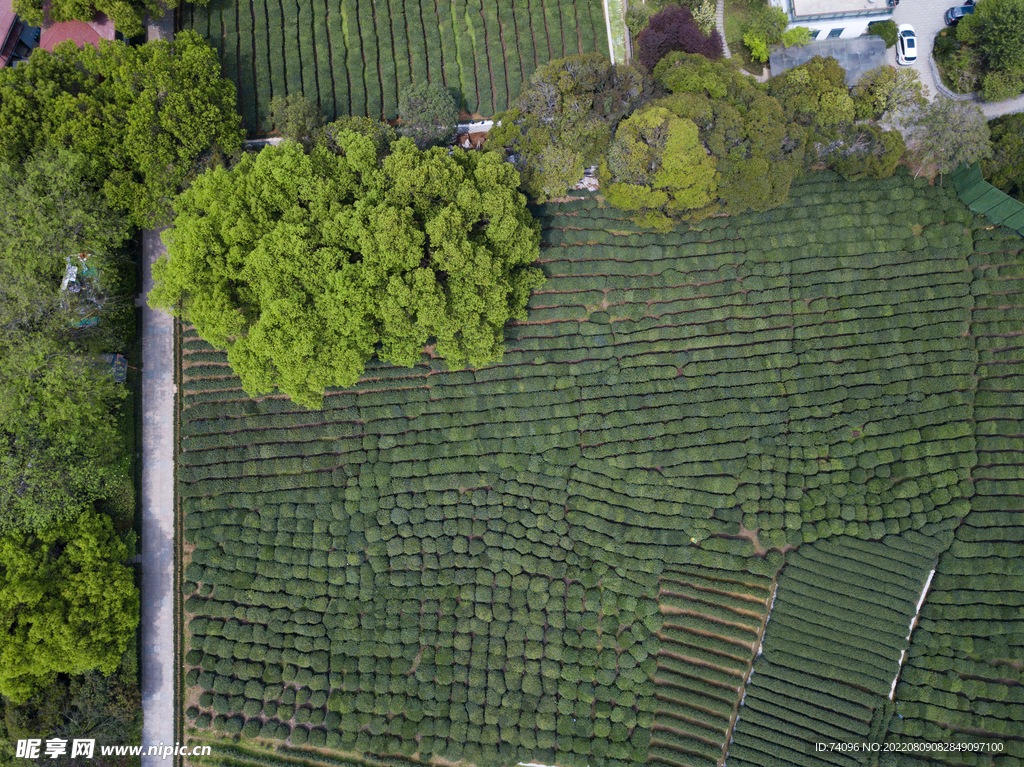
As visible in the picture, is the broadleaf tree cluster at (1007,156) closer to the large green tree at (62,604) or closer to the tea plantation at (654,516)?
the tea plantation at (654,516)

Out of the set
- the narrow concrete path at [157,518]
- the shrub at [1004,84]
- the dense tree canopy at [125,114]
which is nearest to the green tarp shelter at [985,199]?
the shrub at [1004,84]

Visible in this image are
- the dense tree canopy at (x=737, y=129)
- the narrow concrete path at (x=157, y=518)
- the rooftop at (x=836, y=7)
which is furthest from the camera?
the rooftop at (x=836, y=7)

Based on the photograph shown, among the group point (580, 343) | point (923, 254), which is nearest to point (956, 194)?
point (923, 254)

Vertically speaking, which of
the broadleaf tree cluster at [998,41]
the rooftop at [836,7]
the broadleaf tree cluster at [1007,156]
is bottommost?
the broadleaf tree cluster at [1007,156]

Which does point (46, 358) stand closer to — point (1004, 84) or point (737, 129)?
point (737, 129)

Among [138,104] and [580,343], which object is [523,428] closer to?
[580,343]

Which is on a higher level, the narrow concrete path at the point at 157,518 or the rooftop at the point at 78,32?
the rooftop at the point at 78,32

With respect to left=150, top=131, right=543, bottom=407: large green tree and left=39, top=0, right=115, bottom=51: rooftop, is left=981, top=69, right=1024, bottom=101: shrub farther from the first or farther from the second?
left=39, top=0, right=115, bottom=51: rooftop

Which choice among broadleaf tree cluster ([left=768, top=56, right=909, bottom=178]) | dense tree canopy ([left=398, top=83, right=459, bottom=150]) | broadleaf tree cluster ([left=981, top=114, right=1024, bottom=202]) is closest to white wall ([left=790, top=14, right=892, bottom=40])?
broadleaf tree cluster ([left=768, top=56, right=909, bottom=178])
